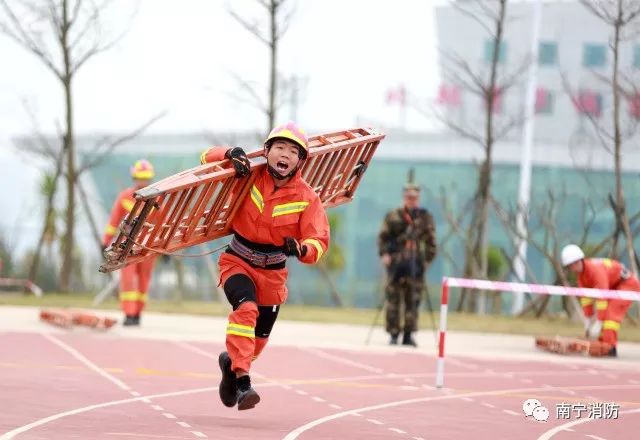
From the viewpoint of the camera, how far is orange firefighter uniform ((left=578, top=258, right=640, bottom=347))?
18562 millimetres

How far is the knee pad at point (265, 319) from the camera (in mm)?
11055

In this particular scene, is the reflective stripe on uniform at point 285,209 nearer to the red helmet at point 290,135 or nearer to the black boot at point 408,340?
the red helmet at point 290,135

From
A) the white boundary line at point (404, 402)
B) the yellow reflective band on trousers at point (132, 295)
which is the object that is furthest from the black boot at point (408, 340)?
the white boundary line at point (404, 402)

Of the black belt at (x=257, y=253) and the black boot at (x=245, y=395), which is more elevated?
the black belt at (x=257, y=253)

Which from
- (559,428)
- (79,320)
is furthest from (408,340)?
(559,428)

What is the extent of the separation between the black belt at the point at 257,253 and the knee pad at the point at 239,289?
138 millimetres

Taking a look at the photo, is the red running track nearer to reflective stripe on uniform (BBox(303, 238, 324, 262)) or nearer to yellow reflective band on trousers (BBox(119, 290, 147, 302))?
yellow reflective band on trousers (BBox(119, 290, 147, 302))

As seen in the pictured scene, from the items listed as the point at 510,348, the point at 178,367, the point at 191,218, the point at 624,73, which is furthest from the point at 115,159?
the point at 191,218

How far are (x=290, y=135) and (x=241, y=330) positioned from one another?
56.0 inches

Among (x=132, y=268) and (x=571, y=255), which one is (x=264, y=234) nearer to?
(x=571, y=255)

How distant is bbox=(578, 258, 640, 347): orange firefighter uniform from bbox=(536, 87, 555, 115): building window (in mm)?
41401

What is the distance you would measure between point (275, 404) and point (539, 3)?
26.9 meters

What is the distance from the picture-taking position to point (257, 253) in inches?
423

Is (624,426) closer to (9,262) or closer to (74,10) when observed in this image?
(74,10)
